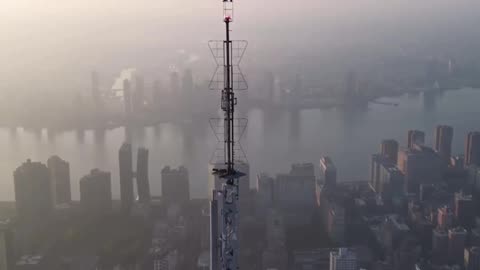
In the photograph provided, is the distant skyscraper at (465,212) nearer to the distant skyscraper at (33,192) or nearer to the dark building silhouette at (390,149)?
the dark building silhouette at (390,149)

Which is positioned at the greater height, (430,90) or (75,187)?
(430,90)

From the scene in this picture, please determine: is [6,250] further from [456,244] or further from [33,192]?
[456,244]

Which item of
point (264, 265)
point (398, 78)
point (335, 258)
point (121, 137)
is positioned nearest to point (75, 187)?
point (121, 137)

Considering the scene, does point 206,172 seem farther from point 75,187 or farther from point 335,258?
point 335,258

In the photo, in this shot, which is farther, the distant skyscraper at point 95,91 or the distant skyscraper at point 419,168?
the distant skyscraper at point 95,91

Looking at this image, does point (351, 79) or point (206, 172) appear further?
point (351, 79)

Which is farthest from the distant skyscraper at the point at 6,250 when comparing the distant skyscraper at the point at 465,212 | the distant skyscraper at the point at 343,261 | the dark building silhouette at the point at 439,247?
the distant skyscraper at the point at 465,212
